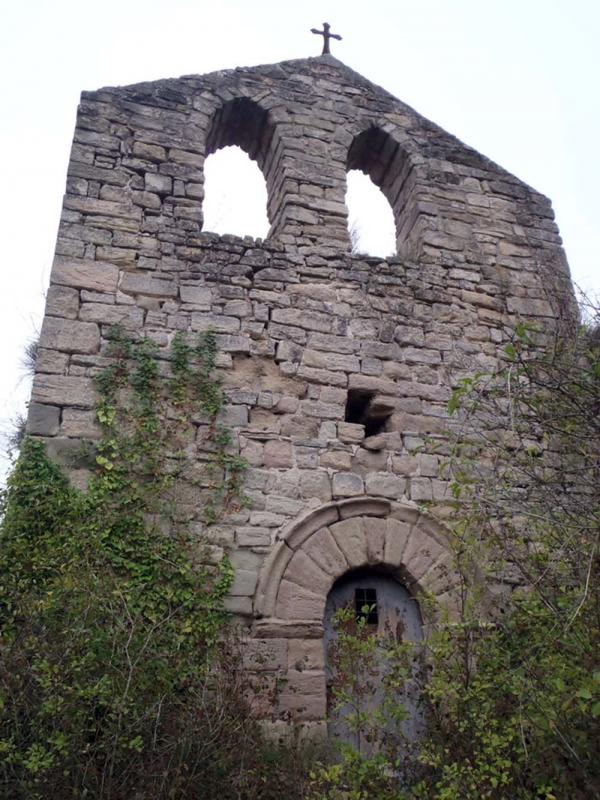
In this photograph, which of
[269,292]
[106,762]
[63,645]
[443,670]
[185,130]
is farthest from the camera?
[185,130]

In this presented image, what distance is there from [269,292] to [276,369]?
2.09 ft

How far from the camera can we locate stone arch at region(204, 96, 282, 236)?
6.34m

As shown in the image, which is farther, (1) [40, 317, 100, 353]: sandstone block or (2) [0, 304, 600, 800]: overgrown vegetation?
A: (1) [40, 317, 100, 353]: sandstone block

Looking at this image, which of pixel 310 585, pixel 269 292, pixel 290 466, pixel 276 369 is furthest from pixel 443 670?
pixel 269 292

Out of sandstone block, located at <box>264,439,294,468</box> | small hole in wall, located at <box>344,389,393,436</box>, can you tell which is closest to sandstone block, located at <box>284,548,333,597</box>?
sandstone block, located at <box>264,439,294,468</box>

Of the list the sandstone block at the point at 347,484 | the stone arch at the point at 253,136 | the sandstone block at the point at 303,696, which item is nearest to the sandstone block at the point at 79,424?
the sandstone block at the point at 347,484

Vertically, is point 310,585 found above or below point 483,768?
above

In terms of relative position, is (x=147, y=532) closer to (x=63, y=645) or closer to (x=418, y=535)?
(x=63, y=645)

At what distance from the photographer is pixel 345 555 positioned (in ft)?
15.9

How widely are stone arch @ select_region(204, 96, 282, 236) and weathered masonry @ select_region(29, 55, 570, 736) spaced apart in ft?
0.07

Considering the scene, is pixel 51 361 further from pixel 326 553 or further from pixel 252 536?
pixel 326 553

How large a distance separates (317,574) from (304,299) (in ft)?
6.88

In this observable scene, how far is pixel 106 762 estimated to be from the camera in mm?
3295

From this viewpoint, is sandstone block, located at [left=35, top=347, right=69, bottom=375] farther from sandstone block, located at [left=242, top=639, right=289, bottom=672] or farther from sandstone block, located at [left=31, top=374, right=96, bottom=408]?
sandstone block, located at [left=242, top=639, right=289, bottom=672]
